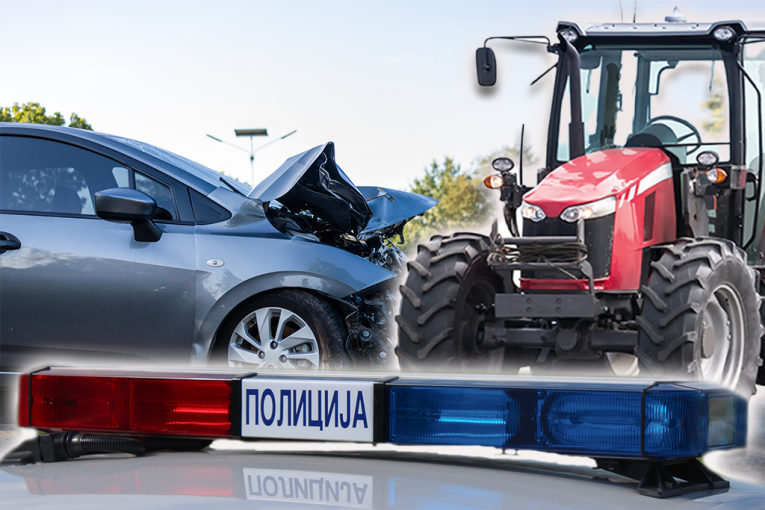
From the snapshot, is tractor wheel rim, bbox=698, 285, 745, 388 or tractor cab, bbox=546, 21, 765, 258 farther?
tractor cab, bbox=546, 21, 765, 258

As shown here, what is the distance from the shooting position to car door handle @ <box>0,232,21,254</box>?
4.77 metres

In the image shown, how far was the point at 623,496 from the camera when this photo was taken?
1618 millimetres

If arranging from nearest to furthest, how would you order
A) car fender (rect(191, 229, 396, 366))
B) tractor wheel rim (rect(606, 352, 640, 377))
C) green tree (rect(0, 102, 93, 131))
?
car fender (rect(191, 229, 396, 366)), tractor wheel rim (rect(606, 352, 640, 377)), green tree (rect(0, 102, 93, 131))

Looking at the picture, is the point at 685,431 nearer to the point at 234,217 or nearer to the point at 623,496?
the point at 623,496

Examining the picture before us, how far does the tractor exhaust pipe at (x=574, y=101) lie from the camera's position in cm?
605

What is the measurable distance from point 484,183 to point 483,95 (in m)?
0.65

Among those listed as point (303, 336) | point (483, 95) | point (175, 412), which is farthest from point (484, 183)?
point (175, 412)

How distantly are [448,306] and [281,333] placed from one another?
994mm

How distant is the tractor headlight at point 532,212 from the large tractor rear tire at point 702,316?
737 millimetres

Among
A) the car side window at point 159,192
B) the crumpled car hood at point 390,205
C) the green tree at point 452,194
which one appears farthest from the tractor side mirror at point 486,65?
the green tree at point 452,194

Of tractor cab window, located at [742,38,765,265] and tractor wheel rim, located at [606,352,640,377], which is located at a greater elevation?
tractor cab window, located at [742,38,765,265]

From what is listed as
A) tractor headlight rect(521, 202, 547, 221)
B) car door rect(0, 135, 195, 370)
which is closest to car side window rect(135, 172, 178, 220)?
car door rect(0, 135, 195, 370)

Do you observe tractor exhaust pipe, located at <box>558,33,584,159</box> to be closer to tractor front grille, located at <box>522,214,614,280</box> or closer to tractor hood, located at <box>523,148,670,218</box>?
tractor hood, located at <box>523,148,670,218</box>

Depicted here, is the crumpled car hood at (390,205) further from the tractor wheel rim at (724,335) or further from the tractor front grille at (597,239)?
the tractor wheel rim at (724,335)
